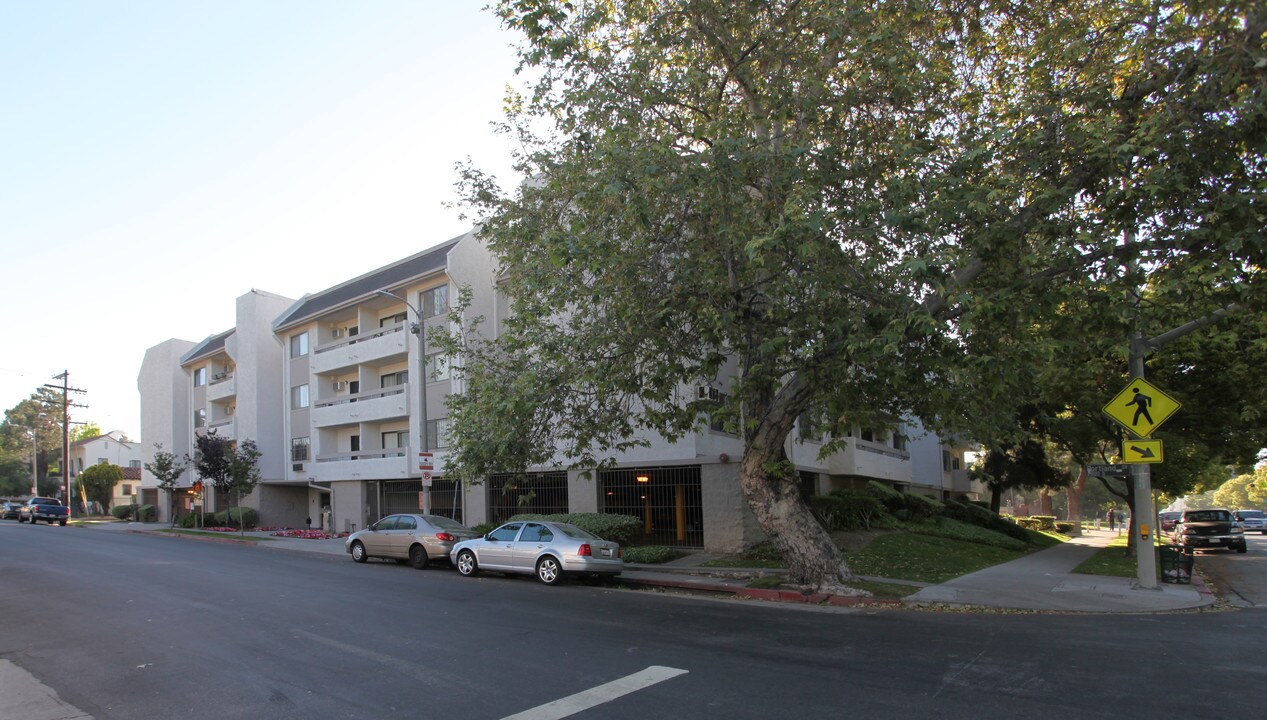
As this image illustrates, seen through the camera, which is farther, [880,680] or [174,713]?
[880,680]

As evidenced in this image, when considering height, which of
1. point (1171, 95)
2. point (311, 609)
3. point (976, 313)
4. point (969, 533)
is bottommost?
point (969, 533)

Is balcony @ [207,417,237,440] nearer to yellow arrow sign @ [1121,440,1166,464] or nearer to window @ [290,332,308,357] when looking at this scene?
window @ [290,332,308,357]

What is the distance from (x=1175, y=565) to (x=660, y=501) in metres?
12.2

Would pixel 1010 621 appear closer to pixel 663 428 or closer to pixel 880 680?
pixel 880 680

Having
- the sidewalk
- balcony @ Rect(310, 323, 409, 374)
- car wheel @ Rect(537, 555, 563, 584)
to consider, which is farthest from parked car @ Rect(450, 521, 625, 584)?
balcony @ Rect(310, 323, 409, 374)

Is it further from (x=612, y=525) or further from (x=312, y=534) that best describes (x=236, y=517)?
(x=612, y=525)

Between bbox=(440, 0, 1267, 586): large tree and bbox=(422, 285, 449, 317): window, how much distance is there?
14.6 m

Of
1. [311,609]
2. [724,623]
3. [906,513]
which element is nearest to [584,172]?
[724,623]

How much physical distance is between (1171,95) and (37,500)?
2283 inches

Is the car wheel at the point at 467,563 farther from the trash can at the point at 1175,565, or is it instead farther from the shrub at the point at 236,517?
the shrub at the point at 236,517

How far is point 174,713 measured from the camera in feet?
21.7

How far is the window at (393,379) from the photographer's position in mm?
32406

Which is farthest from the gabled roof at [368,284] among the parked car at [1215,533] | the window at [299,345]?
the parked car at [1215,533]

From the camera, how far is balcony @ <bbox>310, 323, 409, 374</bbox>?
101ft
